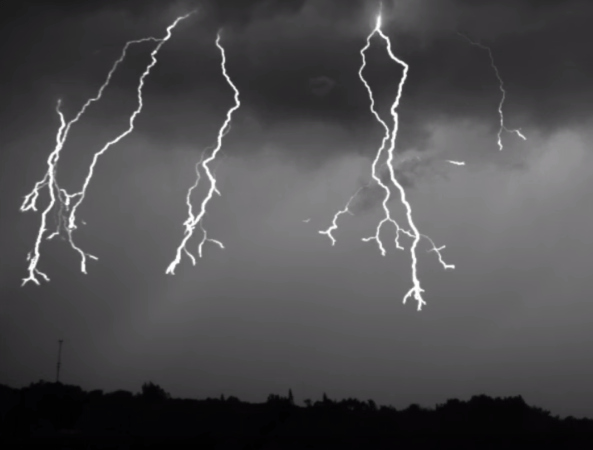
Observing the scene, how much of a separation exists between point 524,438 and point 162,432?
753 inches

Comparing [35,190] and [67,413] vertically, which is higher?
[35,190]

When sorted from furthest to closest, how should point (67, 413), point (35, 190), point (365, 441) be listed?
point (67, 413) < point (365, 441) < point (35, 190)

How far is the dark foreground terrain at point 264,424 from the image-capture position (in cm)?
3878

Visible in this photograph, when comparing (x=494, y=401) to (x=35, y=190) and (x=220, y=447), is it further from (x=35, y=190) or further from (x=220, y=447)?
(x=35, y=190)

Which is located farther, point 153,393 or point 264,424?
point 153,393

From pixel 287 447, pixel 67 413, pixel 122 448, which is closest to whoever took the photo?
pixel 122 448

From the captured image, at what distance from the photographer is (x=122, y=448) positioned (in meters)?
35.4

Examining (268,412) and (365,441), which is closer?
(365,441)

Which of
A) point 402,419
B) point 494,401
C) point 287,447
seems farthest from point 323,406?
point 287,447

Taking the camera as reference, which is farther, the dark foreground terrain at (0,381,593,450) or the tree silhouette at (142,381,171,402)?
the tree silhouette at (142,381,171,402)

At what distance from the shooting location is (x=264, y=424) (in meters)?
56.5

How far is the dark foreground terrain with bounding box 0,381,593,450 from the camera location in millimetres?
38781

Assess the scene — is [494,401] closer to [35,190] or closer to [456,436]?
[456,436]

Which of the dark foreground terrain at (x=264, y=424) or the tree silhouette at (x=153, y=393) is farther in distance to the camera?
the tree silhouette at (x=153, y=393)
